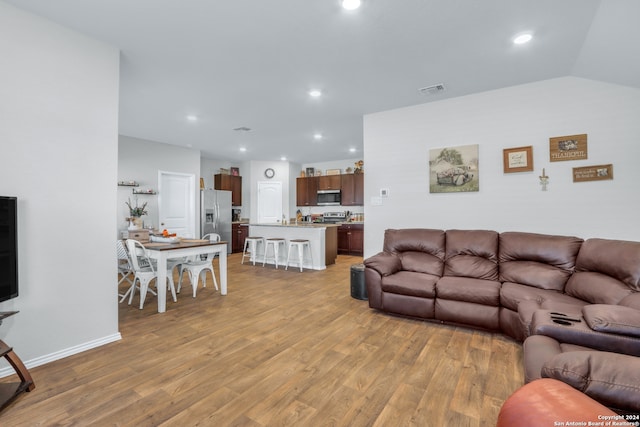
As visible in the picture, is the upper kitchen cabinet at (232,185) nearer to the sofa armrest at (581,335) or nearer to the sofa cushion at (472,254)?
the sofa cushion at (472,254)

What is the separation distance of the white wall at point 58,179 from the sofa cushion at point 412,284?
277 cm

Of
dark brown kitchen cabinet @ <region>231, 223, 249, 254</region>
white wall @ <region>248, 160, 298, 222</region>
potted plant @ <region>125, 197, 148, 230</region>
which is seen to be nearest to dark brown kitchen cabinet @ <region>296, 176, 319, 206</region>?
white wall @ <region>248, 160, 298, 222</region>

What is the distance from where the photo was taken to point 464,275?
3260 millimetres

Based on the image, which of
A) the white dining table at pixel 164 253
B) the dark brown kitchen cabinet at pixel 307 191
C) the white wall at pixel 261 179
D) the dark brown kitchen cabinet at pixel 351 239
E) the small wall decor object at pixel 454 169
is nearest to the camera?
the white dining table at pixel 164 253

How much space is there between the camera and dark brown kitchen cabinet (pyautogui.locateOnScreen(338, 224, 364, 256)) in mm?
7816

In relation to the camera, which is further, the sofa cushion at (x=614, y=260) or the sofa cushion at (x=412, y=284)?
the sofa cushion at (x=412, y=284)

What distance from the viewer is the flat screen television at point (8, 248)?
195 cm

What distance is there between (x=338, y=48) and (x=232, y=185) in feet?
20.9

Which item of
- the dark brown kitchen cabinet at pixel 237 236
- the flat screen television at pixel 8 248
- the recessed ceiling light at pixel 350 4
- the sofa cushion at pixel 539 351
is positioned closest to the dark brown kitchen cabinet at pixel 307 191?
the dark brown kitchen cabinet at pixel 237 236

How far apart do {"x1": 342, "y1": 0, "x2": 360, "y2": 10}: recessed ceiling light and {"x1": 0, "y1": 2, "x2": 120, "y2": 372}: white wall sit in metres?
2.19

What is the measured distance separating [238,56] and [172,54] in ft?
2.10

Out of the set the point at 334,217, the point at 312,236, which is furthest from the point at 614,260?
the point at 334,217

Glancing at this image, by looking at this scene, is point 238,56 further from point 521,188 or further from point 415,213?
point 521,188

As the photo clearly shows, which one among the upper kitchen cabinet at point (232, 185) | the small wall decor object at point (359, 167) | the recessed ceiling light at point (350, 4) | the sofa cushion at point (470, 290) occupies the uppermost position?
the recessed ceiling light at point (350, 4)
